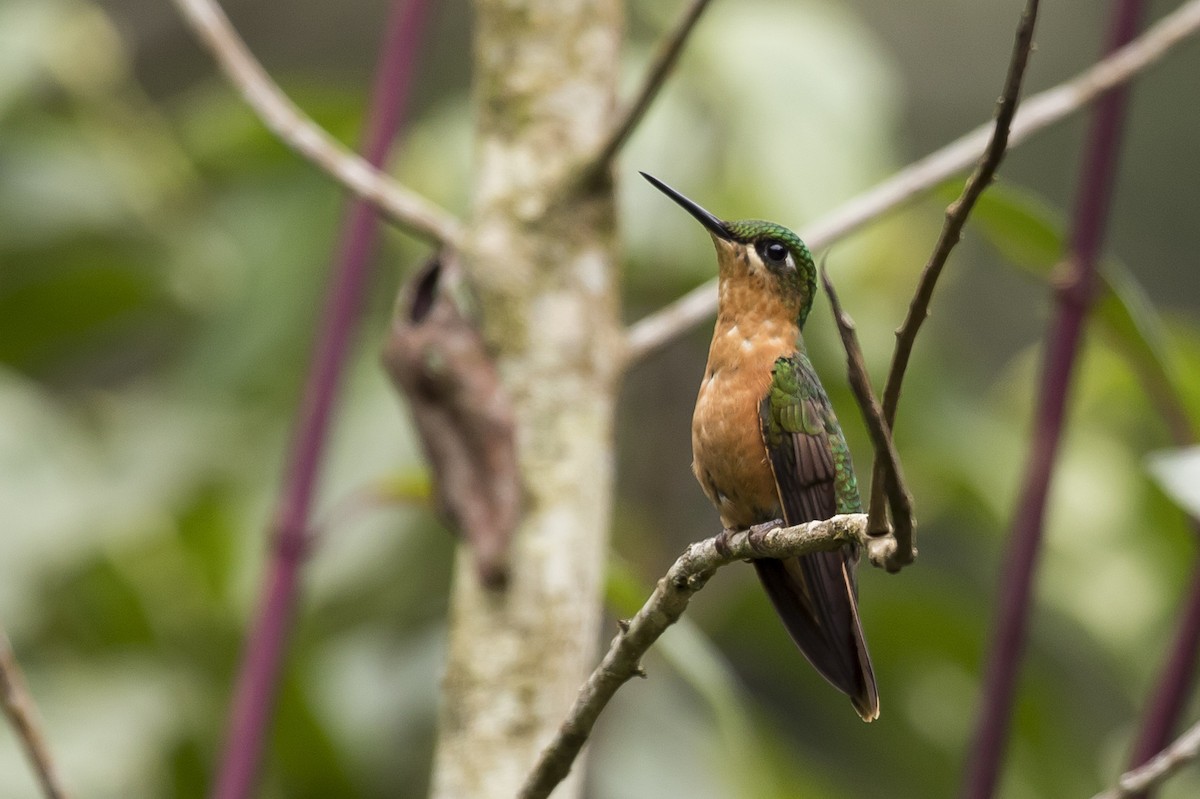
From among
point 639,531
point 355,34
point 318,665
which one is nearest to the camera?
point 318,665

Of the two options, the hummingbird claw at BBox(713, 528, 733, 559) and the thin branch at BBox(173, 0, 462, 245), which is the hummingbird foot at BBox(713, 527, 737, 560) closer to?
the hummingbird claw at BBox(713, 528, 733, 559)

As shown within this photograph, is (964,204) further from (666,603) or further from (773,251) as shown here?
(773,251)

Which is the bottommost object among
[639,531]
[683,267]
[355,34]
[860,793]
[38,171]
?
[860,793]

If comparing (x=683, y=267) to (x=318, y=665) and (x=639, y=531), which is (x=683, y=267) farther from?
(x=318, y=665)

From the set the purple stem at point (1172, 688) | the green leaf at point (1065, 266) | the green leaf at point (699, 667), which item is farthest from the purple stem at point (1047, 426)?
the green leaf at point (699, 667)

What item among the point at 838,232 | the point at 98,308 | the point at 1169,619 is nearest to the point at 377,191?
the point at 838,232

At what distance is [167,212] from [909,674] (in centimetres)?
214

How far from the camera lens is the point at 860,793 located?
3.32 meters

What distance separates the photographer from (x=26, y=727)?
4.29ft

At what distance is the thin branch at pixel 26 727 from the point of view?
1284mm

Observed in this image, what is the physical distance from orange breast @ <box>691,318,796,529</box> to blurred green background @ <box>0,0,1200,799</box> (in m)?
1.32

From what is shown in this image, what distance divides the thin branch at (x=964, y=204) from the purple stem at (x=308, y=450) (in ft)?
4.45

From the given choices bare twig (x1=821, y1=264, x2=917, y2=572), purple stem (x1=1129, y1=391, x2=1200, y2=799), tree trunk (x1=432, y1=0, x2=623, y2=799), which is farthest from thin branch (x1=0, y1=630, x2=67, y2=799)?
purple stem (x1=1129, y1=391, x2=1200, y2=799)

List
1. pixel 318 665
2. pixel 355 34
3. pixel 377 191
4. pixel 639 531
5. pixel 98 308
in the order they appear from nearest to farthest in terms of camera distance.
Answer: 1. pixel 377 191
2. pixel 318 665
3. pixel 639 531
4. pixel 98 308
5. pixel 355 34
